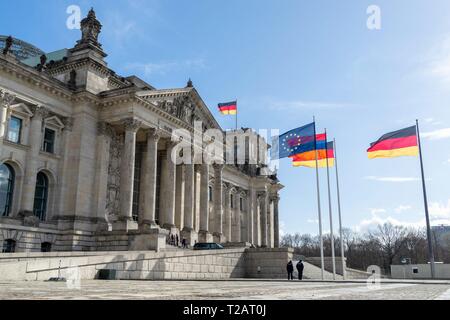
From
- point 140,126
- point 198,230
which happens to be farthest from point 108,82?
point 198,230

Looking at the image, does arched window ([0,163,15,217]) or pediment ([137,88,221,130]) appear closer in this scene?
arched window ([0,163,15,217])

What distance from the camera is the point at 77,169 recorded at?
40.2 metres

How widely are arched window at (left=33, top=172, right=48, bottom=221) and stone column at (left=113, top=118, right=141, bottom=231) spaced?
6.18 meters

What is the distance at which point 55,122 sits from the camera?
40.2 m

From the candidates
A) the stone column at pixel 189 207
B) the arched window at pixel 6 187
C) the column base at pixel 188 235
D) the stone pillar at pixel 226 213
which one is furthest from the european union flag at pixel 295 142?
the stone pillar at pixel 226 213

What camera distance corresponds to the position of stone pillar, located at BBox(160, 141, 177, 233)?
46312 millimetres

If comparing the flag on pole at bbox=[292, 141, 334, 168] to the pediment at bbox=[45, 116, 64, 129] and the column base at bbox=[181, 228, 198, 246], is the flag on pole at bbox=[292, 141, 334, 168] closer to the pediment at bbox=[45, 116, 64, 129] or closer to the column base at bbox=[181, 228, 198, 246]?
the column base at bbox=[181, 228, 198, 246]

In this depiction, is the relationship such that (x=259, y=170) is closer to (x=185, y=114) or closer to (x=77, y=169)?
(x=185, y=114)

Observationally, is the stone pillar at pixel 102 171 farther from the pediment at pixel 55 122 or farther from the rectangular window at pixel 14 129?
the rectangular window at pixel 14 129

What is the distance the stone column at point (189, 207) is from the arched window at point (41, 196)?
15.5 metres

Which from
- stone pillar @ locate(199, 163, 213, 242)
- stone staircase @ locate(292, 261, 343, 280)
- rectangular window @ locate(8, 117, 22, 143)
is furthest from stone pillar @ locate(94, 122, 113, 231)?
stone staircase @ locate(292, 261, 343, 280)

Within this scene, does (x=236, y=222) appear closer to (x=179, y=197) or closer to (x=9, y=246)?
(x=179, y=197)

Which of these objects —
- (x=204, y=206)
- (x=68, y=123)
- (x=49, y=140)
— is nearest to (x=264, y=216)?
(x=204, y=206)

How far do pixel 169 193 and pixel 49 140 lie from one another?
12901 mm
